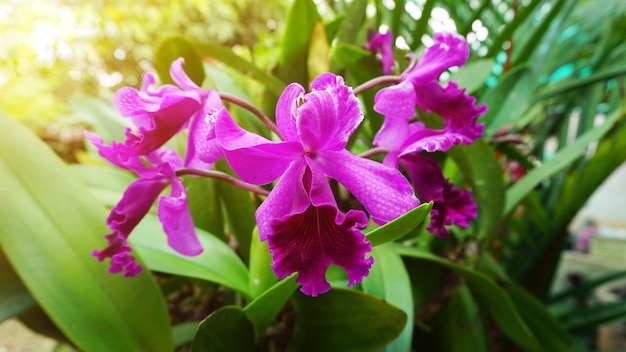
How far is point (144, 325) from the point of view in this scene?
44 cm

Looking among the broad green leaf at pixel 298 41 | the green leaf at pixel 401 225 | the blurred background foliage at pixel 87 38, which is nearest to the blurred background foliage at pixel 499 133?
the broad green leaf at pixel 298 41

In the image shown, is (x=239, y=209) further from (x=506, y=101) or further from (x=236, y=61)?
(x=506, y=101)

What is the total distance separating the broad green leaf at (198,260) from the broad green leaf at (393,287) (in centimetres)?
13

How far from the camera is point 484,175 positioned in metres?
0.58

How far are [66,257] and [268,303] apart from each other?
0.20 m

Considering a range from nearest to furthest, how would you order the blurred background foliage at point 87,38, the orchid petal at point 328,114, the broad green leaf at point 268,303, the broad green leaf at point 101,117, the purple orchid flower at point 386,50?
the orchid petal at point 328,114 < the broad green leaf at point 268,303 < the purple orchid flower at point 386,50 < the broad green leaf at point 101,117 < the blurred background foliage at point 87,38

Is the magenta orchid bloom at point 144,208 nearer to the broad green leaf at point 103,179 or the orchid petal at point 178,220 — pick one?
the orchid petal at point 178,220

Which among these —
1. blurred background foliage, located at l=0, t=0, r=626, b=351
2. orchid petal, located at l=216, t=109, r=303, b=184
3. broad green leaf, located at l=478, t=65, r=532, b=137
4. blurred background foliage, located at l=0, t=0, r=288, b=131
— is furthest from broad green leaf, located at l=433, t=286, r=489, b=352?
blurred background foliage, located at l=0, t=0, r=288, b=131

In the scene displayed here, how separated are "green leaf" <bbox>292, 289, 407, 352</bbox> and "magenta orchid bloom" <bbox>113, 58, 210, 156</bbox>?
Answer: 214mm

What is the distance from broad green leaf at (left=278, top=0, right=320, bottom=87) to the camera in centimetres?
56

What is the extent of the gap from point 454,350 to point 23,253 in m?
0.56

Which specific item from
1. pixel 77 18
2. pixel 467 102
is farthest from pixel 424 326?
pixel 77 18

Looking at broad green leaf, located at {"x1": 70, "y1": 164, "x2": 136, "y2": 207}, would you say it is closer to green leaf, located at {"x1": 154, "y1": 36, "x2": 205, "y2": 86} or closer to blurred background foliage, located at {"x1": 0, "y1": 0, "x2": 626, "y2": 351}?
blurred background foliage, located at {"x1": 0, "y1": 0, "x2": 626, "y2": 351}

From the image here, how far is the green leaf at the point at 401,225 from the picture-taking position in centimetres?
29
